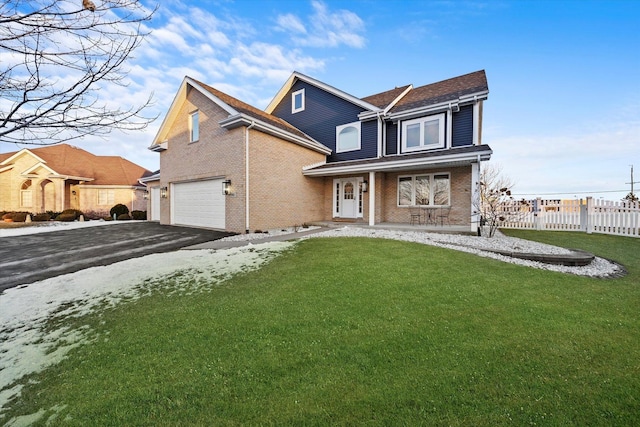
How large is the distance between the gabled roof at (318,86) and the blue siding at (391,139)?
1218 millimetres

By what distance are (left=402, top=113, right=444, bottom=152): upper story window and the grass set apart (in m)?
9.44

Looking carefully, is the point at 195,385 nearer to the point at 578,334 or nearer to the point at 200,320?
the point at 200,320

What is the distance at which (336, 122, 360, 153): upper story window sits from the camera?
15023mm

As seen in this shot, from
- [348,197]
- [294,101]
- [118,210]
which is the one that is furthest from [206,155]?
[118,210]

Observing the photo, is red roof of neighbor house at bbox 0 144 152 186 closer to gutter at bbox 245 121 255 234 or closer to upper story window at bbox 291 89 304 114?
upper story window at bbox 291 89 304 114

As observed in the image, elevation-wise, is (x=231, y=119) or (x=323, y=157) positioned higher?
(x=231, y=119)

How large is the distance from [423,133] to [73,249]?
15.4 meters

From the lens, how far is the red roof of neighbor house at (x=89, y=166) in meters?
23.5

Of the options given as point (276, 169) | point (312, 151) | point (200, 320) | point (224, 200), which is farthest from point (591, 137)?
point (200, 320)

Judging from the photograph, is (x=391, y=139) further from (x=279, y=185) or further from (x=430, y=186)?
(x=279, y=185)

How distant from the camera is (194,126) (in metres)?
14.0

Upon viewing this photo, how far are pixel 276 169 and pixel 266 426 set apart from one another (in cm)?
1131

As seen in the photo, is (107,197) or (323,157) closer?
(323,157)

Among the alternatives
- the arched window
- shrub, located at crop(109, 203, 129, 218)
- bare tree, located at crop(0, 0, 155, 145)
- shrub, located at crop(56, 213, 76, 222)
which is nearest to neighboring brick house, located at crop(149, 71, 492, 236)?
bare tree, located at crop(0, 0, 155, 145)
